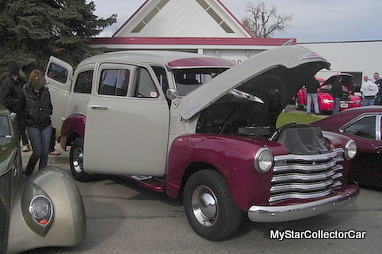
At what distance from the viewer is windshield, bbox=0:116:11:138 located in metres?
4.16

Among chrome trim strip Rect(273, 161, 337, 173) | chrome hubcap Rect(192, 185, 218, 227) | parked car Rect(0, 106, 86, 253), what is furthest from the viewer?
chrome hubcap Rect(192, 185, 218, 227)

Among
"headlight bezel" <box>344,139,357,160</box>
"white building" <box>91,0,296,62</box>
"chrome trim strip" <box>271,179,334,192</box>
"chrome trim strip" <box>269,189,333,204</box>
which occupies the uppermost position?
"white building" <box>91,0,296,62</box>

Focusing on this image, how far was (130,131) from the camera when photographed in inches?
192

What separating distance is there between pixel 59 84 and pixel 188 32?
12.8 metres

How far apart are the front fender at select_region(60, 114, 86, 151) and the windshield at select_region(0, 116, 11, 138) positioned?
1728 millimetres

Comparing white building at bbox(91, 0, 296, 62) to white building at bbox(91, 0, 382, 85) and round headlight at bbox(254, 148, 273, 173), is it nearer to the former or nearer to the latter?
white building at bbox(91, 0, 382, 85)

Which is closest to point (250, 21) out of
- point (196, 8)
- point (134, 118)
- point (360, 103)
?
point (196, 8)

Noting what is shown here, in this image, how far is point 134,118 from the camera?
4883 mm

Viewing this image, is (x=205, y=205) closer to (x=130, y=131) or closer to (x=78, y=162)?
(x=130, y=131)

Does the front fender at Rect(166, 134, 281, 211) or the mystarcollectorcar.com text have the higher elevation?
the front fender at Rect(166, 134, 281, 211)

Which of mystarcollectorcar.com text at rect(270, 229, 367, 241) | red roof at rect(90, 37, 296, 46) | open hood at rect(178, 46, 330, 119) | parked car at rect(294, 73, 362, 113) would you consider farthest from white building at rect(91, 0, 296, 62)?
mystarcollectorcar.com text at rect(270, 229, 367, 241)

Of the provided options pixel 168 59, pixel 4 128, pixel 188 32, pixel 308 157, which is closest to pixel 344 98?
pixel 188 32

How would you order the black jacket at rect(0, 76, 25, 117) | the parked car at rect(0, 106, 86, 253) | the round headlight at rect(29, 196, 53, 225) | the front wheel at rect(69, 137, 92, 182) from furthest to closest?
the black jacket at rect(0, 76, 25, 117) → the front wheel at rect(69, 137, 92, 182) → the round headlight at rect(29, 196, 53, 225) → the parked car at rect(0, 106, 86, 253)

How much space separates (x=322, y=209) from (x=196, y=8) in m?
17.3
